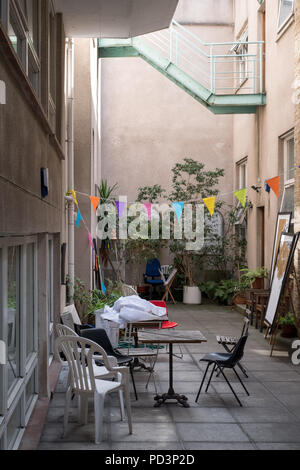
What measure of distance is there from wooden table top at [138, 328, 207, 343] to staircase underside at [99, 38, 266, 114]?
7226 millimetres

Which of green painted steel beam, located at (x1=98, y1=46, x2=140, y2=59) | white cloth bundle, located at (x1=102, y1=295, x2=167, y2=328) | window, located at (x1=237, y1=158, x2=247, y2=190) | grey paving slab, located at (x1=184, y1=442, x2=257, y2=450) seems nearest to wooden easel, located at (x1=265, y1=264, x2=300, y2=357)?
white cloth bundle, located at (x1=102, y1=295, x2=167, y2=328)

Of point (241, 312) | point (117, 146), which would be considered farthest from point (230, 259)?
point (117, 146)

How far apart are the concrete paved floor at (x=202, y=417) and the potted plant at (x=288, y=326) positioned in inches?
49.2

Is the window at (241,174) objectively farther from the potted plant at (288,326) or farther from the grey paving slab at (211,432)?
the grey paving slab at (211,432)

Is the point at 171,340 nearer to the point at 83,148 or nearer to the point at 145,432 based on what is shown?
the point at 145,432

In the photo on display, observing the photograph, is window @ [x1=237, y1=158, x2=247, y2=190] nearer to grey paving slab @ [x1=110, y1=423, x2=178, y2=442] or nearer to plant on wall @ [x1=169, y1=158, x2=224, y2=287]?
plant on wall @ [x1=169, y1=158, x2=224, y2=287]

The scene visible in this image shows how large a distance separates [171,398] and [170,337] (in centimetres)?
65

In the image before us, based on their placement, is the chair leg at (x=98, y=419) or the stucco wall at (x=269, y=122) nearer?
the chair leg at (x=98, y=419)

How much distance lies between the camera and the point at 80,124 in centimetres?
990

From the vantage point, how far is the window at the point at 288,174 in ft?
32.6

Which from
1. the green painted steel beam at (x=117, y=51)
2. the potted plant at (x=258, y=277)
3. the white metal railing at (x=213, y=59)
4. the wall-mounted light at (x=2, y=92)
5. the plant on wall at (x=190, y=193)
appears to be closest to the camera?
the wall-mounted light at (x=2, y=92)

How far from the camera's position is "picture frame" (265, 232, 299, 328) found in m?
8.27

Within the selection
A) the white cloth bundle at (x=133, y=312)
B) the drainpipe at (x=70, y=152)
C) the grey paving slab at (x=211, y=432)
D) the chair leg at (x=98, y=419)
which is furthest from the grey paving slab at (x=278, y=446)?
the drainpipe at (x=70, y=152)
